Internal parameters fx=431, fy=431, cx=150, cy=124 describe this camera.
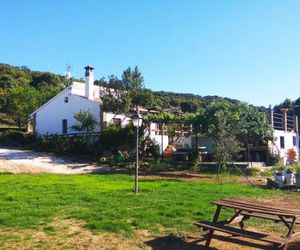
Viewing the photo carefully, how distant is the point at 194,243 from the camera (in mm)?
7824

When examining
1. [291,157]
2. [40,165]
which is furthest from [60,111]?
[291,157]

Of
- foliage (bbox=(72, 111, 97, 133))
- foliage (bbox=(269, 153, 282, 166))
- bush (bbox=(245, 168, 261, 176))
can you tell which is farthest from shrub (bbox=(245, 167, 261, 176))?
foliage (bbox=(72, 111, 97, 133))

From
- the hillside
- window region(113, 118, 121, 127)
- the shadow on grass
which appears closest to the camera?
the shadow on grass

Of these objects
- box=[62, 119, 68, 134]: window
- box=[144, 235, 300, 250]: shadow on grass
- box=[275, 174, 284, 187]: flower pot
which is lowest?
box=[144, 235, 300, 250]: shadow on grass

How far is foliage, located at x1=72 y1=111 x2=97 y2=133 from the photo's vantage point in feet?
113

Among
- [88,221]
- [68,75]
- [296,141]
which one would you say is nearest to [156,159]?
[296,141]

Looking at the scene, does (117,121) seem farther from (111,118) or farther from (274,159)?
(274,159)

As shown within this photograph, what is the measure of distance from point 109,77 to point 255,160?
44.8 ft

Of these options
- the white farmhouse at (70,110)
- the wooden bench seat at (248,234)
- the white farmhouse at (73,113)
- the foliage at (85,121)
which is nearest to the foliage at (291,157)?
the white farmhouse at (73,113)

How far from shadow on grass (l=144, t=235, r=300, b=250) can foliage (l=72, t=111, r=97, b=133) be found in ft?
88.2

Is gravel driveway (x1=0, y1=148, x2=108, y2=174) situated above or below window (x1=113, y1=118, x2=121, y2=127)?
below

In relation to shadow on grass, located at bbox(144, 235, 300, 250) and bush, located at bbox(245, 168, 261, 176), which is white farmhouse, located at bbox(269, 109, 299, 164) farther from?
shadow on grass, located at bbox(144, 235, 300, 250)

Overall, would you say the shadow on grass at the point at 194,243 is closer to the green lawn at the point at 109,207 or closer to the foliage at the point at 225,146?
the green lawn at the point at 109,207

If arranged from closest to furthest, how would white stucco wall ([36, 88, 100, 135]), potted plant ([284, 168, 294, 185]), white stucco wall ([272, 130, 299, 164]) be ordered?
potted plant ([284, 168, 294, 185]), white stucco wall ([272, 130, 299, 164]), white stucco wall ([36, 88, 100, 135])
